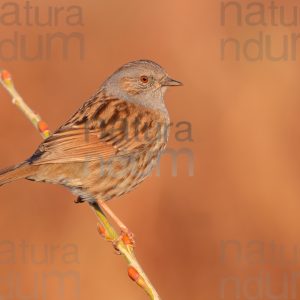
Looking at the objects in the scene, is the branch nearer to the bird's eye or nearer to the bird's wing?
the bird's wing

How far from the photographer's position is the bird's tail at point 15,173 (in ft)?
16.6

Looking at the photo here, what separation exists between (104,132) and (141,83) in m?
0.74

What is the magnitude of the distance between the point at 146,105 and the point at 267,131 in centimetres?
425

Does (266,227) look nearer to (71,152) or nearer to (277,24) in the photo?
(277,24)

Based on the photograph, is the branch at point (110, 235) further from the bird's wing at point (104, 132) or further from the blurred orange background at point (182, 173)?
the blurred orange background at point (182, 173)

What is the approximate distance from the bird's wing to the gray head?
195 millimetres

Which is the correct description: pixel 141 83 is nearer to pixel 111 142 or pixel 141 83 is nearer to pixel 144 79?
pixel 144 79

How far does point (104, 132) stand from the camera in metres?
5.75

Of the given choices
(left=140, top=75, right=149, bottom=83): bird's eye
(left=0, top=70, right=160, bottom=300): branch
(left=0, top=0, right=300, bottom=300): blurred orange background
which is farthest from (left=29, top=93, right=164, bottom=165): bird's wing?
(left=0, top=0, right=300, bottom=300): blurred orange background

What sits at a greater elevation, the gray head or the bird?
the gray head

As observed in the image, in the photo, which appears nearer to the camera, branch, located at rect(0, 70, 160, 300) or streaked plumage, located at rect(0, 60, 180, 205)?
branch, located at rect(0, 70, 160, 300)

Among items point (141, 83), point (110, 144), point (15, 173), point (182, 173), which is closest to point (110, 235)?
point (15, 173)

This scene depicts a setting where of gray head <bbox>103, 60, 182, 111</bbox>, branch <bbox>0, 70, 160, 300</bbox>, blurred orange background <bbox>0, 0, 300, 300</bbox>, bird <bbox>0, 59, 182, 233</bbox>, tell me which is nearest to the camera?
branch <bbox>0, 70, 160, 300</bbox>

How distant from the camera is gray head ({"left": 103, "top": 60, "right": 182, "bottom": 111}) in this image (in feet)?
20.5
